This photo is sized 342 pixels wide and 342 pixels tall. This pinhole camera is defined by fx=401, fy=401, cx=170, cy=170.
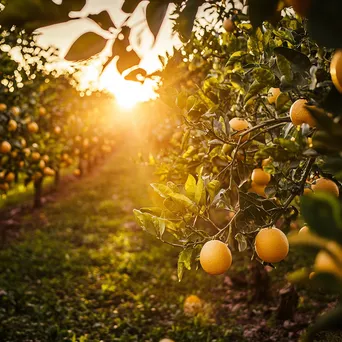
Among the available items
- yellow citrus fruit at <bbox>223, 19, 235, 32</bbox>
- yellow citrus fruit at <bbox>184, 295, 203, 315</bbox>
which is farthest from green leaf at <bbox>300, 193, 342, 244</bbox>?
yellow citrus fruit at <bbox>184, 295, 203, 315</bbox>

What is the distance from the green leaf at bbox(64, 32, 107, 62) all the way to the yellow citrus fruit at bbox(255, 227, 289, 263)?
884mm

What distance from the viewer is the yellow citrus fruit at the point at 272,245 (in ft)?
4.64

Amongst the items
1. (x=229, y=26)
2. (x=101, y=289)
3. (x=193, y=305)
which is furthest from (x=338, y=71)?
(x=101, y=289)

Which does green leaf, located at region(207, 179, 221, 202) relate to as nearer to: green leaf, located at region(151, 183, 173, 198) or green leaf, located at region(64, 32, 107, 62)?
green leaf, located at region(151, 183, 173, 198)

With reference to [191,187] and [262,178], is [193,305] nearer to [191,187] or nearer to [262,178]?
[262,178]

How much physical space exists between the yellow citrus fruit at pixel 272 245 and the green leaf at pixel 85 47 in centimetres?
88

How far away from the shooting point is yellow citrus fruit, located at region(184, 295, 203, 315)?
424 cm

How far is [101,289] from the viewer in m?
4.86

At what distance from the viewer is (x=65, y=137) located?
9.38m

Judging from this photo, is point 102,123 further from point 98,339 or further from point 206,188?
point 206,188

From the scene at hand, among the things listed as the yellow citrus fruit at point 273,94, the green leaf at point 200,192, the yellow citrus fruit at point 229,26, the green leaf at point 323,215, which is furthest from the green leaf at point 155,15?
the yellow citrus fruit at point 229,26

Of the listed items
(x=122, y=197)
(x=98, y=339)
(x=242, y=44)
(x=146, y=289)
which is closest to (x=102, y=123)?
(x=122, y=197)

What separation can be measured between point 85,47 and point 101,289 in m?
4.37

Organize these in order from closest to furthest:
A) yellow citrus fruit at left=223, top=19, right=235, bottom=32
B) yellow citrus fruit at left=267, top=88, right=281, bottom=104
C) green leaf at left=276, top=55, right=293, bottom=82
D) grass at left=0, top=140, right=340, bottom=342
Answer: green leaf at left=276, top=55, right=293, bottom=82 → yellow citrus fruit at left=267, top=88, right=281, bottom=104 → yellow citrus fruit at left=223, top=19, right=235, bottom=32 → grass at left=0, top=140, right=340, bottom=342
